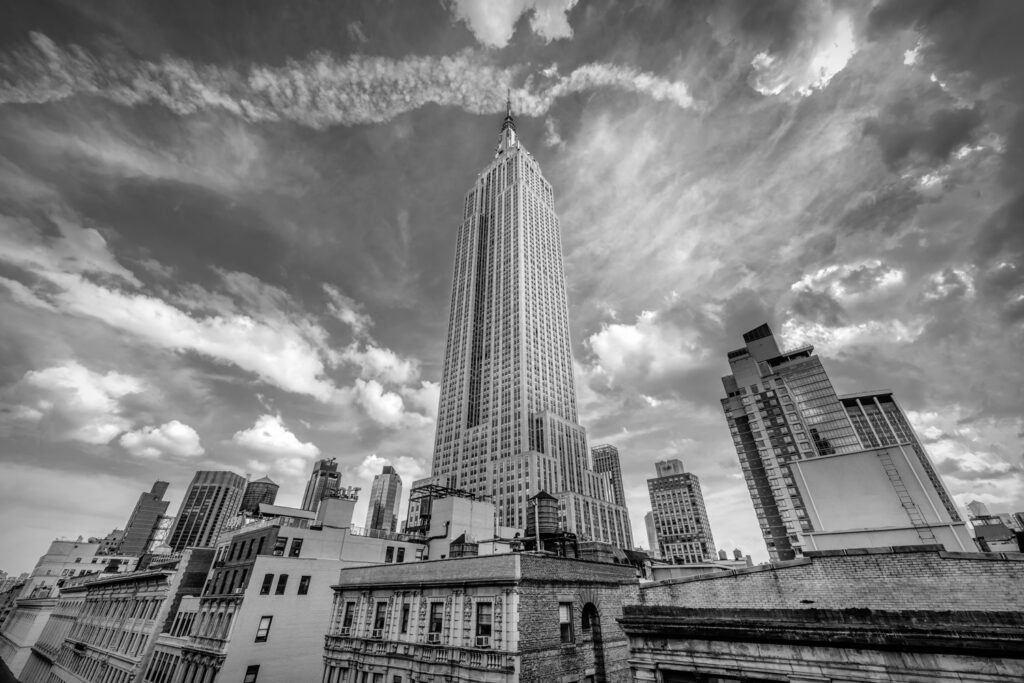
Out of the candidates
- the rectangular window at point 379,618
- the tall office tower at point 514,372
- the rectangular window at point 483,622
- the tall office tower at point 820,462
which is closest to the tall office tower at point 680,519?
the tall office tower at point 514,372

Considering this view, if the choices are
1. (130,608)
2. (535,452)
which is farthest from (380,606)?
(535,452)

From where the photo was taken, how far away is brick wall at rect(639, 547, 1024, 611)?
15.6m

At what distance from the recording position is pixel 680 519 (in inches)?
6609

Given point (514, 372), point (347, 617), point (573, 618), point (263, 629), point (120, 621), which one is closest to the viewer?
point (573, 618)

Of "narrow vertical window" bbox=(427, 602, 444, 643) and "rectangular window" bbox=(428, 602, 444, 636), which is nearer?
"narrow vertical window" bbox=(427, 602, 444, 643)

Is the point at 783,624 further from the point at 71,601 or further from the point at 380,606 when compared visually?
the point at 71,601

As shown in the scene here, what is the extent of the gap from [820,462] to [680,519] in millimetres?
155434

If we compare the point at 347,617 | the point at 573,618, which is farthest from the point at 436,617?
the point at 347,617

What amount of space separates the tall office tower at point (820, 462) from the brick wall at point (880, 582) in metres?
9.76

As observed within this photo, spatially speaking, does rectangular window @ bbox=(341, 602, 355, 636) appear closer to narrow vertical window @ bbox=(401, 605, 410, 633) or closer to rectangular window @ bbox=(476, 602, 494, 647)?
narrow vertical window @ bbox=(401, 605, 410, 633)

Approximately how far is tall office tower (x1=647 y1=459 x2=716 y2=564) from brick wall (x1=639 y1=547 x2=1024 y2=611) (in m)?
158

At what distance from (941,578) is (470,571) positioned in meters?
20.7

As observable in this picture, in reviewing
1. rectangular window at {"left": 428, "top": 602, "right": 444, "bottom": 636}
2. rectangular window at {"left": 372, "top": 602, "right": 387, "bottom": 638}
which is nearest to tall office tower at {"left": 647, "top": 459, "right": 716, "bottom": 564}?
rectangular window at {"left": 372, "top": 602, "right": 387, "bottom": 638}

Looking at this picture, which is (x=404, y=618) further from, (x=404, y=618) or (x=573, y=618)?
(x=573, y=618)
